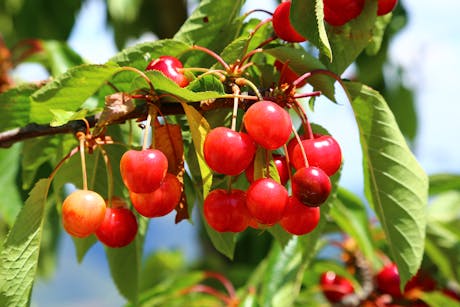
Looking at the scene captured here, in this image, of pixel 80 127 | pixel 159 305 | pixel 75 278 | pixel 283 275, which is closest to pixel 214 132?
pixel 80 127

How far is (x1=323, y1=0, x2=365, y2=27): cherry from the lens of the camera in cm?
109

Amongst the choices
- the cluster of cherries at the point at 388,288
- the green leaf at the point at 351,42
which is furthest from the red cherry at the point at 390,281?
the green leaf at the point at 351,42

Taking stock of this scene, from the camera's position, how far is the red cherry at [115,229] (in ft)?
3.44

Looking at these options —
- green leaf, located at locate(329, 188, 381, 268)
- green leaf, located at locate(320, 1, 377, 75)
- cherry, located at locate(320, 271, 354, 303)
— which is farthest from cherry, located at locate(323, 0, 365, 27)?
cherry, located at locate(320, 271, 354, 303)

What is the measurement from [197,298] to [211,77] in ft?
4.44

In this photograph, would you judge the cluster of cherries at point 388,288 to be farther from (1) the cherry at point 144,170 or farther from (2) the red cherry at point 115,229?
(1) the cherry at point 144,170

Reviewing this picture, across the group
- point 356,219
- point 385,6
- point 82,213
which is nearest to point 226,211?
point 82,213

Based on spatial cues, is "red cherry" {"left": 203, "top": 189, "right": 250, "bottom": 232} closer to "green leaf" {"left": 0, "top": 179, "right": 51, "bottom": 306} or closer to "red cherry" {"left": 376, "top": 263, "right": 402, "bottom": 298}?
"green leaf" {"left": 0, "top": 179, "right": 51, "bottom": 306}

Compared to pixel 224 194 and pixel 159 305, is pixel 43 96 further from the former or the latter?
pixel 159 305

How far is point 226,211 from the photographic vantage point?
3.16 ft

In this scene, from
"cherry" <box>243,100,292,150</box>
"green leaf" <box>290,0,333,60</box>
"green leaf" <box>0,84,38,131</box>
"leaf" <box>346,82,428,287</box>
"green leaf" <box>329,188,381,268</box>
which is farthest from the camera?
"green leaf" <box>329,188,381,268</box>

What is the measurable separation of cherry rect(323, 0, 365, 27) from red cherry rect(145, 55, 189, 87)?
243 millimetres

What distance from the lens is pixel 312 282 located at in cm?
226

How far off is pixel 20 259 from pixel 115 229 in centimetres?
14
